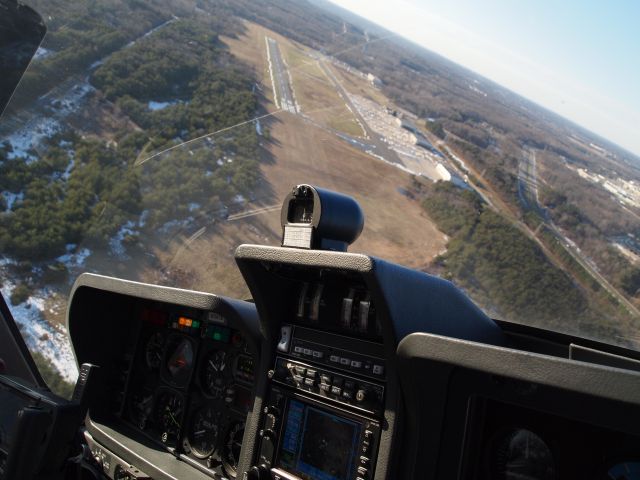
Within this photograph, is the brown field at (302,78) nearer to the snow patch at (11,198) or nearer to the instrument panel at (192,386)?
the snow patch at (11,198)

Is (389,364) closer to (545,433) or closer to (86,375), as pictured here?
(545,433)

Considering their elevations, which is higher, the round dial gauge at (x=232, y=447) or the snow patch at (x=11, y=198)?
the snow patch at (x=11, y=198)

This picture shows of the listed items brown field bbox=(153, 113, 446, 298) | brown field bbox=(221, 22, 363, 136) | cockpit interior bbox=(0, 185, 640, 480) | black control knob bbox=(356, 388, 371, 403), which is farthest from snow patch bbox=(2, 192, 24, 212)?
black control knob bbox=(356, 388, 371, 403)

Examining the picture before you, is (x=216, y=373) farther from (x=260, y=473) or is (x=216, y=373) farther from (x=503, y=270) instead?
(x=503, y=270)

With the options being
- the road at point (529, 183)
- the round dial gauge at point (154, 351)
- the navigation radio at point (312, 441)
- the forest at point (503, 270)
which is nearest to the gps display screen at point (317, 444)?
the navigation radio at point (312, 441)

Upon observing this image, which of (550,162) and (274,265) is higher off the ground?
(550,162)

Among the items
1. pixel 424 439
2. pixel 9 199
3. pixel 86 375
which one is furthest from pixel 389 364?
pixel 9 199
